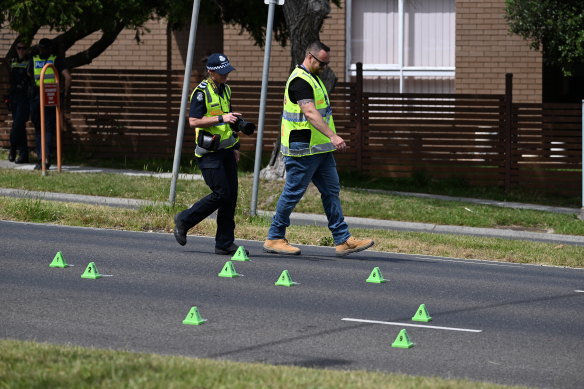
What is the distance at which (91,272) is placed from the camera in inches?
399

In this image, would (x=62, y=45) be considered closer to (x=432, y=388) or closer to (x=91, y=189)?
(x=91, y=189)

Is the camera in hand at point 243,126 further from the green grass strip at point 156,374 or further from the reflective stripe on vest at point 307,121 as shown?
the green grass strip at point 156,374

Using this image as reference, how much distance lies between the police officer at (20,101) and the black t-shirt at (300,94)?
981 cm

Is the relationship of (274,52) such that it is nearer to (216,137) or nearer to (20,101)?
(20,101)

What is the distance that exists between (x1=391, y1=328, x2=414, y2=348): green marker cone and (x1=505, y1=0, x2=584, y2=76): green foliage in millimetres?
15279

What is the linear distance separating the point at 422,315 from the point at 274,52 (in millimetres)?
18259

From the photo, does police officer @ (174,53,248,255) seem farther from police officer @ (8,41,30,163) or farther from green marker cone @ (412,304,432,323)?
police officer @ (8,41,30,163)

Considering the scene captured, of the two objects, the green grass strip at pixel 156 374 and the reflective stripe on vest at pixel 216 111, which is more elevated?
the reflective stripe on vest at pixel 216 111

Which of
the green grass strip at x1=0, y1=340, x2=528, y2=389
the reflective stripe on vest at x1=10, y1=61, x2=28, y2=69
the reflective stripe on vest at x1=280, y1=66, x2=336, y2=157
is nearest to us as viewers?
the green grass strip at x1=0, y1=340, x2=528, y2=389

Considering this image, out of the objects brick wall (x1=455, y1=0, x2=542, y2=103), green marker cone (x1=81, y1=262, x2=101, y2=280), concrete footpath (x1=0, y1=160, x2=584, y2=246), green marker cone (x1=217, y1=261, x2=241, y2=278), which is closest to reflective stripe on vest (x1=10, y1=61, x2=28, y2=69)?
concrete footpath (x1=0, y1=160, x2=584, y2=246)

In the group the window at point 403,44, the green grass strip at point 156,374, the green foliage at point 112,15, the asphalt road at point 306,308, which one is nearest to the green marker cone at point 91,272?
the asphalt road at point 306,308

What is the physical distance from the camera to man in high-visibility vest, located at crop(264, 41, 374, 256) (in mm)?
11000

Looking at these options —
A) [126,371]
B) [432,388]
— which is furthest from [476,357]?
[126,371]

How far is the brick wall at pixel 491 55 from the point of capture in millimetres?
25734
